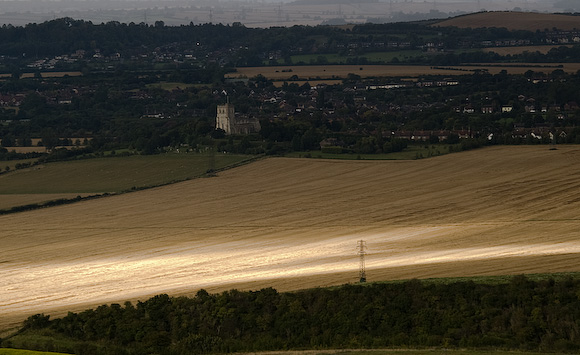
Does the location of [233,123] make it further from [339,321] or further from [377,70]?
[339,321]

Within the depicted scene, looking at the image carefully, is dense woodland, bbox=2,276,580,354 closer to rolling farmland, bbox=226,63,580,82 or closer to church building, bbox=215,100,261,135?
church building, bbox=215,100,261,135

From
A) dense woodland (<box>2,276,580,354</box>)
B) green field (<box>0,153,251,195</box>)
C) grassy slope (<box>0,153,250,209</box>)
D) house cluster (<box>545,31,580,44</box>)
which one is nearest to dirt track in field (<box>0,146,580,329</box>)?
green field (<box>0,153,251,195</box>)

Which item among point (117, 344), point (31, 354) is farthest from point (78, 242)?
point (31, 354)

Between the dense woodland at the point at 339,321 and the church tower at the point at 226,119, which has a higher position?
the dense woodland at the point at 339,321

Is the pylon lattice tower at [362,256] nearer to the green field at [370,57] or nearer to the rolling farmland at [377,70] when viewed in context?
the rolling farmland at [377,70]

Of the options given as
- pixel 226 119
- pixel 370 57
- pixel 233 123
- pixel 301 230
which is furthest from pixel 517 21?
pixel 301 230

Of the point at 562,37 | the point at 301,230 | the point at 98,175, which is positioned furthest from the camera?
the point at 562,37

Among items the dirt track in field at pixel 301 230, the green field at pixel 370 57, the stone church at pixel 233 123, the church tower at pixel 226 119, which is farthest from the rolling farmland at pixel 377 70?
the dirt track in field at pixel 301 230
